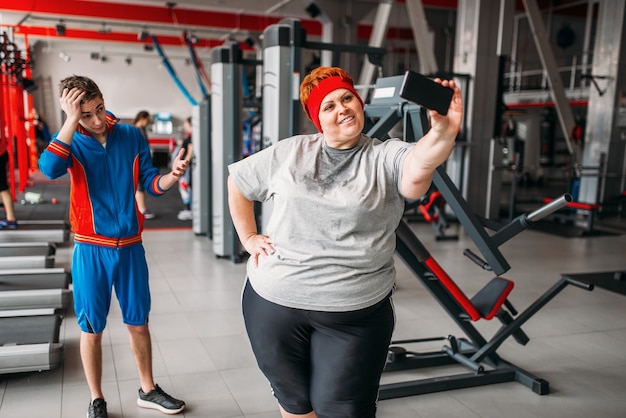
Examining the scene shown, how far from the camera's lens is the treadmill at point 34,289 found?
10.9ft

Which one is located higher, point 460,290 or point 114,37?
point 114,37

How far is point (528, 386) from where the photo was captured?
2.81 metres

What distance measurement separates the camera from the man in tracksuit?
207 cm

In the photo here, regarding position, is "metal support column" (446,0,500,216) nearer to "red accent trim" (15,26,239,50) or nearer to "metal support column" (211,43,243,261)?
"metal support column" (211,43,243,261)

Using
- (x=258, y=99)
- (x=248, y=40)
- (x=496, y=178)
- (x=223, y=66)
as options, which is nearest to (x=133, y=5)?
(x=248, y=40)

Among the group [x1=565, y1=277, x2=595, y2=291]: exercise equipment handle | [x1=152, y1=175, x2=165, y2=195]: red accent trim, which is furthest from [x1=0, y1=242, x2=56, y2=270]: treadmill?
[x1=565, y1=277, x2=595, y2=291]: exercise equipment handle

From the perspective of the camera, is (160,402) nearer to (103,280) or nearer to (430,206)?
(103,280)

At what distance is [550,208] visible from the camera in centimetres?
238

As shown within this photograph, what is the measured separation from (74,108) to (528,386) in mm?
2516

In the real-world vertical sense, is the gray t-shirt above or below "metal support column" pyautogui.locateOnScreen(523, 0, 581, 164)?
below

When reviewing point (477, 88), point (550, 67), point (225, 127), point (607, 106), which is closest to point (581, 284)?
point (225, 127)

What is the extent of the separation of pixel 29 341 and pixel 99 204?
43.0 inches

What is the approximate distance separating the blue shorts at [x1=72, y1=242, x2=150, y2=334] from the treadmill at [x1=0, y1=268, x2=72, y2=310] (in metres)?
1.34

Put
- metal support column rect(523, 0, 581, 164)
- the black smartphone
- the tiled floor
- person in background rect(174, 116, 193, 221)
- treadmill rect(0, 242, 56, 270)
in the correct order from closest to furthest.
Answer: the black smartphone < the tiled floor < treadmill rect(0, 242, 56, 270) < person in background rect(174, 116, 193, 221) < metal support column rect(523, 0, 581, 164)
